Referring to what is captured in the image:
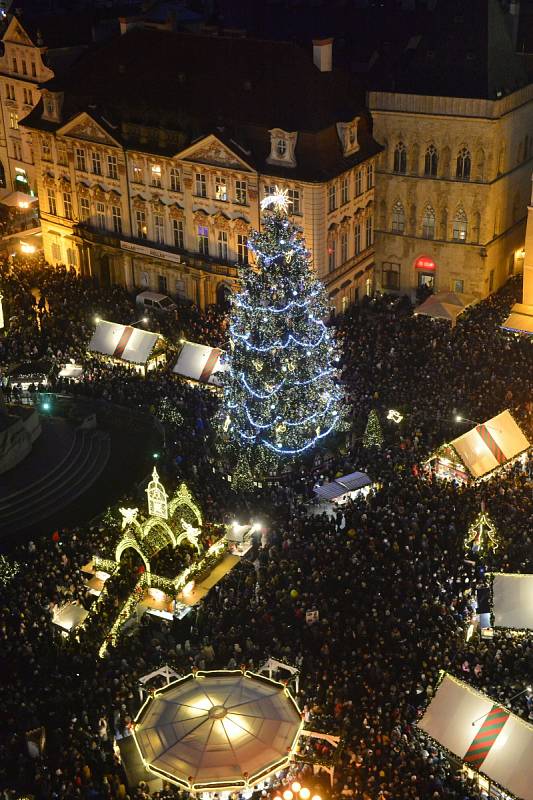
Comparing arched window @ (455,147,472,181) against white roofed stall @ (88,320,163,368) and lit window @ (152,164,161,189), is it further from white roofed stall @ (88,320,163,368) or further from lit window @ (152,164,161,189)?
white roofed stall @ (88,320,163,368)

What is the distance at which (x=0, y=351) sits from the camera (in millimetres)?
58031

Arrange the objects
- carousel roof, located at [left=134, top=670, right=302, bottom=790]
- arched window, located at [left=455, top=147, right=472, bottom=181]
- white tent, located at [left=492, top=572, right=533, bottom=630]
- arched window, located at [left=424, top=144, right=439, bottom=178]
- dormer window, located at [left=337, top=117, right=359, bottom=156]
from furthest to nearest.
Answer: arched window, located at [left=424, top=144, right=439, bottom=178]
arched window, located at [left=455, top=147, right=472, bottom=181]
dormer window, located at [left=337, top=117, right=359, bottom=156]
white tent, located at [left=492, top=572, right=533, bottom=630]
carousel roof, located at [left=134, top=670, right=302, bottom=790]

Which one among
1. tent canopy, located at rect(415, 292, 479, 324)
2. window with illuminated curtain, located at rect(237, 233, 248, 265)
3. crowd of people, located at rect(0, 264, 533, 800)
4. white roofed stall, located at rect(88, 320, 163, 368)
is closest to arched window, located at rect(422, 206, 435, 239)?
tent canopy, located at rect(415, 292, 479, 324)

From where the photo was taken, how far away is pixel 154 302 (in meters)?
64.8

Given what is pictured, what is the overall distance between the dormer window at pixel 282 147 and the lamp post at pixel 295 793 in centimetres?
3664

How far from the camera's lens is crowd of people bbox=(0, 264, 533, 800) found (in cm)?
3139

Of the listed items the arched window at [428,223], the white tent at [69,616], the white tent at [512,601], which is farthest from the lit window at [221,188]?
the white tent at [512,601]

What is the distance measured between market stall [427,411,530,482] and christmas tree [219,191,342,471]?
5.45 meters

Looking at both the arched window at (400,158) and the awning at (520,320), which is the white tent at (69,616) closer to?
the awning at (520,320)

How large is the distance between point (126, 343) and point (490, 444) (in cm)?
2095

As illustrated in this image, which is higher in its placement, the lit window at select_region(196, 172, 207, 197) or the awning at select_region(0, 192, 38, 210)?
the lit window at select_region(196, 172, 207, 197)

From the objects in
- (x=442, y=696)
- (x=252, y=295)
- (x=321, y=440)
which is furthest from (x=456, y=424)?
(x=442, y=696)

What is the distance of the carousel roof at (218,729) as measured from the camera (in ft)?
97.4

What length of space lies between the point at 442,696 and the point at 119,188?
4235 centimetres
